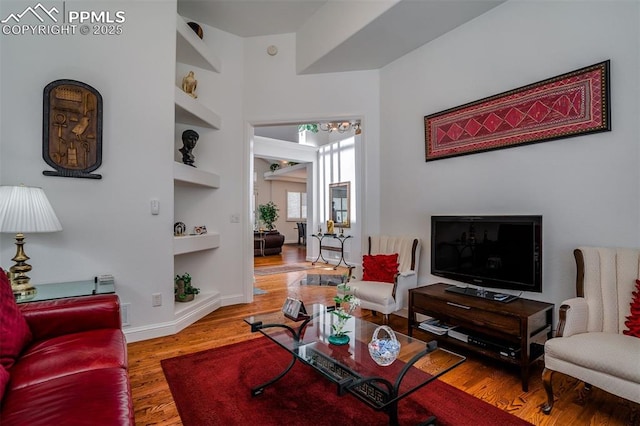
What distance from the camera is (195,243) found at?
11.7ft

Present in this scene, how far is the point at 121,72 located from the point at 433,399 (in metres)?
3.68

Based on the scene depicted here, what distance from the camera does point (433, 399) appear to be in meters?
2.00

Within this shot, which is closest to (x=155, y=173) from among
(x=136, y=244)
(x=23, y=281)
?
(x=136, y=244)

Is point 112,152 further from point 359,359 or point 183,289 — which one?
point 359,359

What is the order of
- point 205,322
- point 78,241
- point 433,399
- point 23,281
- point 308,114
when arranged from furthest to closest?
point 308,114, point 205,322, point 78,241, point 23,281, point 433,399

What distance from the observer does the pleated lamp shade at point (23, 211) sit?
2.11 metres

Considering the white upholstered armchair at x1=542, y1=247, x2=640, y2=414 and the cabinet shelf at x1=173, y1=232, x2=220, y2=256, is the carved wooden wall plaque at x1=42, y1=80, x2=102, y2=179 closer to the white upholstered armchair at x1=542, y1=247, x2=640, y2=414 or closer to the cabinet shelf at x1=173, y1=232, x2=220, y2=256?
the cabinet shelf at x1=173, y1=232, x2=220, y2=256

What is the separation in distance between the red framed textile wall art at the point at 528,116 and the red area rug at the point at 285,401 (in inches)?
80.2

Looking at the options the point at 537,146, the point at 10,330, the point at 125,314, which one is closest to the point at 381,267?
the point at 537,146

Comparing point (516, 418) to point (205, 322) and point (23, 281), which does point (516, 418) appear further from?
point (23, 281)

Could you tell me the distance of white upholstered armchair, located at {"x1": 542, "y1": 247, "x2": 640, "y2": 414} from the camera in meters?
1.62

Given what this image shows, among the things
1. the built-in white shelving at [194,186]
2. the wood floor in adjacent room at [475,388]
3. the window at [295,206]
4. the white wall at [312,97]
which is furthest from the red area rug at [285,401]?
the window at [295,206]

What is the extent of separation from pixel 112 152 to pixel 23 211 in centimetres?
90

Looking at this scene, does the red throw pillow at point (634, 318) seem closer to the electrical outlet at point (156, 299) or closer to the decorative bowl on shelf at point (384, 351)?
the decorative bowl on shelf at point (384, 351)
